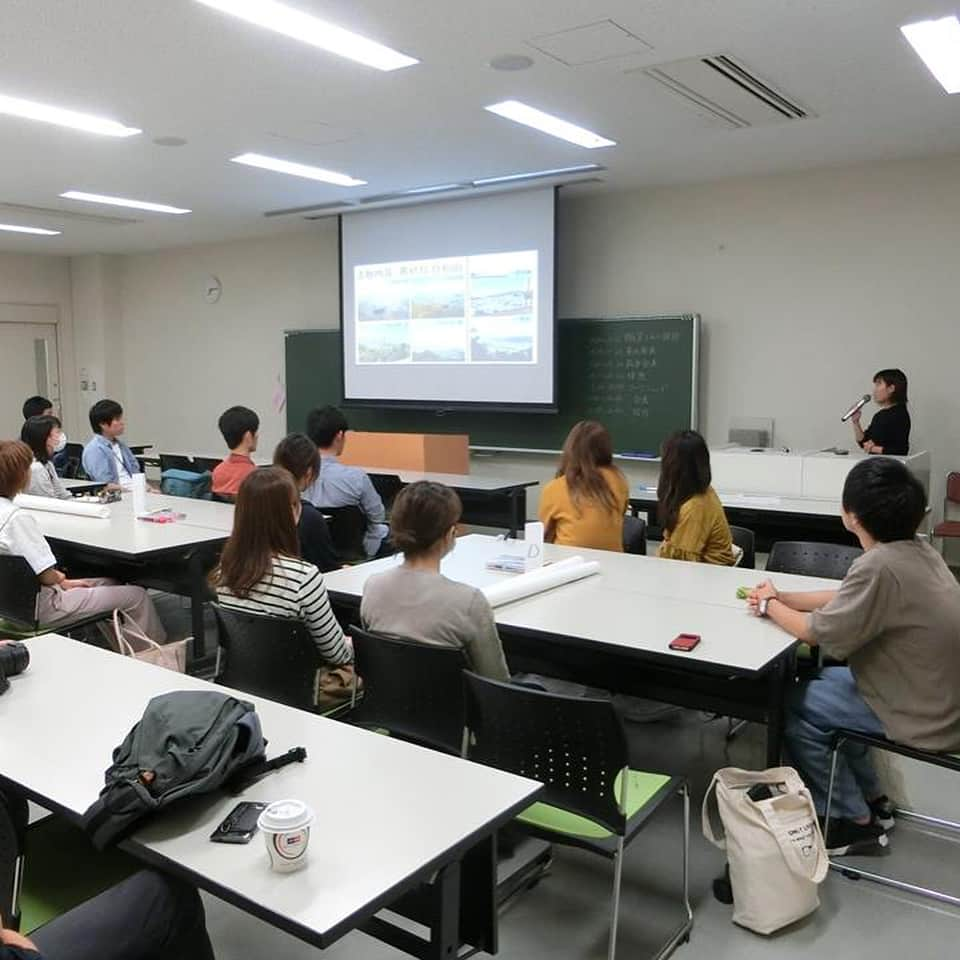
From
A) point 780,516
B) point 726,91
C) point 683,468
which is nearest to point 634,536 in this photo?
point 683,468

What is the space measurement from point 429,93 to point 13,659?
3.41m

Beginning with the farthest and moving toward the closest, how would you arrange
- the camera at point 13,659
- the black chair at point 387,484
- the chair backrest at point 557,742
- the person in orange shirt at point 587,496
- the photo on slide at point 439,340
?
the photo on slide at point 439,340 → the black chair at point 387,484 → the person in orange shirt at point 587,496 → the camera at point 13,659 → the chair backrest at point 557,742

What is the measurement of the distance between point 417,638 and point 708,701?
842 mm

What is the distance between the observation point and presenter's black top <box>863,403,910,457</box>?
5.58 metres

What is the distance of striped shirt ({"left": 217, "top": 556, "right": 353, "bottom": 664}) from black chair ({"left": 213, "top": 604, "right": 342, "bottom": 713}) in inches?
1.7

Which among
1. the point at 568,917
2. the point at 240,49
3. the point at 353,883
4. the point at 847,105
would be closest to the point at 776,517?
the point at 847,105

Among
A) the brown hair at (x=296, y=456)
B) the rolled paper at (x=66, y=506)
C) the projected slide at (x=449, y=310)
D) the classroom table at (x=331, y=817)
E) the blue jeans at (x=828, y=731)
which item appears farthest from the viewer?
the projected slide at (x=449, y=310)

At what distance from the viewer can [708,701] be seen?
2.49 metres

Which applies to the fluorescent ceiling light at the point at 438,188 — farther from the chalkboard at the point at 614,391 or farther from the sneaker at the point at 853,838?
the sneaker at the point at 853,838

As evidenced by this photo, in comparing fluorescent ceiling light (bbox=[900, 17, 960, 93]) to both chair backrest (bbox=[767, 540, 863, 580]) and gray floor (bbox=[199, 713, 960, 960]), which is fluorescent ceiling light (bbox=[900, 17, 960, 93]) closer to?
chair backrest (bbox=[767, 540, 863, 580])

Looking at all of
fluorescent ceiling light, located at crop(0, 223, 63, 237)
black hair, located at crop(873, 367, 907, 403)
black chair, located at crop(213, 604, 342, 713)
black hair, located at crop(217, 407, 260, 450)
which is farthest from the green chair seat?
fluorescent ceiling light, located at crop(0, 223, 63, 237)

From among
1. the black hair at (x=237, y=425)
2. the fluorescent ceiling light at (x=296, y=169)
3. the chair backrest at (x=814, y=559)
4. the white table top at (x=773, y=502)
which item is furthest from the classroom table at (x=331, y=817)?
the fluorescent ceiling light at (x=296, y=169)

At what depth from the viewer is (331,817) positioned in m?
1.47

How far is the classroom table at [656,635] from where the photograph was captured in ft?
7.73
